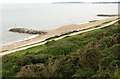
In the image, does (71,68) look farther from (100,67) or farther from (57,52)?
(57,52)

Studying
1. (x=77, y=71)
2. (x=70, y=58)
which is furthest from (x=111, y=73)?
(x=70, y=58)

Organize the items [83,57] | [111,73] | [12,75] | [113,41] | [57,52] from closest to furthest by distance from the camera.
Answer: [111,73], [83,57], [12,75], [113,41], [57,52]

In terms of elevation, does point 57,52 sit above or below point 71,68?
below

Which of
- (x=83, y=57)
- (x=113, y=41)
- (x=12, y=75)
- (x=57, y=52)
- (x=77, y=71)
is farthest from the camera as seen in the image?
(x=57, y=52)

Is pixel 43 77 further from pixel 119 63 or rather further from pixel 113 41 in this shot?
pixel 113 41

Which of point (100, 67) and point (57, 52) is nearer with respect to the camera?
point (100, 67)

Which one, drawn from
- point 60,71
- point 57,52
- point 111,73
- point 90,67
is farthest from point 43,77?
point 57,52

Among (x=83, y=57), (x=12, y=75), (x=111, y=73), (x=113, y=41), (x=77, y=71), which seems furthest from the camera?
(x=113, y=41)

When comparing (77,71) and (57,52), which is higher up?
(77,71)

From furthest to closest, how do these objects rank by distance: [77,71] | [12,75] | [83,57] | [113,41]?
[113,41], [12,75], [83,57], [77,71]
